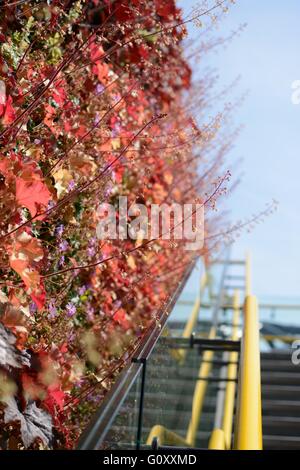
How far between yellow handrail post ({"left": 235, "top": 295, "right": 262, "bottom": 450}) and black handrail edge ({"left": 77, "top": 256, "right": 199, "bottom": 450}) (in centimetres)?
46

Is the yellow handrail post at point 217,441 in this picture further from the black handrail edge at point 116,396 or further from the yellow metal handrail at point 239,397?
the black handrail edge at point 116,396

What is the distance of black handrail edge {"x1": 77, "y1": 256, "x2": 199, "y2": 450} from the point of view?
176 cm

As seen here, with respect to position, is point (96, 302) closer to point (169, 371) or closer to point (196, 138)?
point (169, 371)

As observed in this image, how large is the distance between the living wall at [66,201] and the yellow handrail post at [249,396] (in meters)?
0.52

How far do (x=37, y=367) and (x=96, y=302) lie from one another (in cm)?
152

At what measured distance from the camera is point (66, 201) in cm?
250

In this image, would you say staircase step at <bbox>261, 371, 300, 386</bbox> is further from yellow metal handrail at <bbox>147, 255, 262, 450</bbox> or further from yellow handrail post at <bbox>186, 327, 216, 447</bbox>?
yellow handrail post at <bbox>186, 327, 216, 447</bbox>

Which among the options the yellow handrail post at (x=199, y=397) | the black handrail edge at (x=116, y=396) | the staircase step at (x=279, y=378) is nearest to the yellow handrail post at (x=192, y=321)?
the yellow handrail post at (x=199, y=397)

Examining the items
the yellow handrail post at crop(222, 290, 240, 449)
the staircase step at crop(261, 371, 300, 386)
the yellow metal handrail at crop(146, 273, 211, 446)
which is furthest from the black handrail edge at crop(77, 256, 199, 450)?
the staircase step at crop(261, 371, 300, 386)

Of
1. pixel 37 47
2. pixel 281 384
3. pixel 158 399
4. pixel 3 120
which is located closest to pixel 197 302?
pixel 281 384

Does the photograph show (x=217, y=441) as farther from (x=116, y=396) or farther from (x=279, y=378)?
(x=116, y=396)

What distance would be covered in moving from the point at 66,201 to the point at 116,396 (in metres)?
0.76

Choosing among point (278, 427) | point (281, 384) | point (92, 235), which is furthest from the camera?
point (281, 384)
